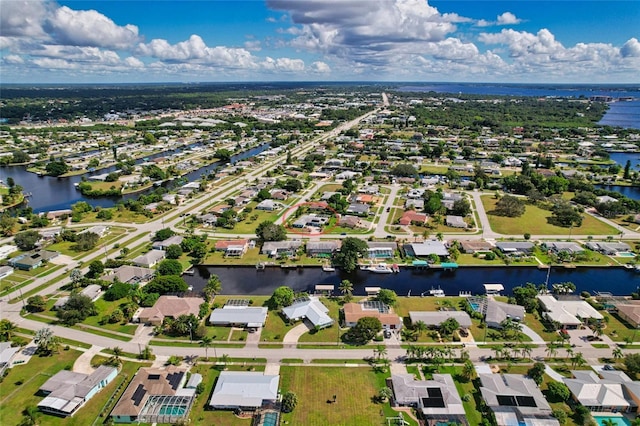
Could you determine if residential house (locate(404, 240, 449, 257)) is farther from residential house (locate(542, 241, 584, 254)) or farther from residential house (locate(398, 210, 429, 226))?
residential house (locate(542, 241, 584, 254))

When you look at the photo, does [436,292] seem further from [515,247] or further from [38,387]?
[38,387]

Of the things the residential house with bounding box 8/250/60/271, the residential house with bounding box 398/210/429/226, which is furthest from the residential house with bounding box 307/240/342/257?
the residential house with bounding box 8/250/60/271

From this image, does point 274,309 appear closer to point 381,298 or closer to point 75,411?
point 381,298

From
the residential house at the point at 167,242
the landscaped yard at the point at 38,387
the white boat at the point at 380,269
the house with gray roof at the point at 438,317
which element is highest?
the house with gray roof at the point at 438,317

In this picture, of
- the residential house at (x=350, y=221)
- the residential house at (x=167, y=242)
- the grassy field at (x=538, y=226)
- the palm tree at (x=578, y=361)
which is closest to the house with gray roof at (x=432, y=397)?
the palm tree at (x=578, y=361)

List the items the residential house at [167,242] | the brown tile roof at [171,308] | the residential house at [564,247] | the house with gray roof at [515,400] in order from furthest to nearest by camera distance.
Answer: the residential house at [167,242] < the residential house at [564,247] < the brown tile roof at [171,308] < the house with gray roof at [515,400]

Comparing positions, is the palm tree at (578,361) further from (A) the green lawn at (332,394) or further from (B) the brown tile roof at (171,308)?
(B) the brown tile roof at (171,308)

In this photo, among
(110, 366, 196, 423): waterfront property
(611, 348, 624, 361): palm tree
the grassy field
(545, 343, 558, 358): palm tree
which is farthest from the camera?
the grassy field
